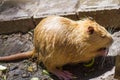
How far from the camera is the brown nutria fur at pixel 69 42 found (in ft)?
15.0

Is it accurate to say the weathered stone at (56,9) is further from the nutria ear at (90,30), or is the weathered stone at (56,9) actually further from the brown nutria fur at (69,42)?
the nutria ear at (90,30)

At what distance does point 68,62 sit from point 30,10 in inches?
48.9

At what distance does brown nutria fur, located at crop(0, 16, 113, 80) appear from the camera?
4.58 metres

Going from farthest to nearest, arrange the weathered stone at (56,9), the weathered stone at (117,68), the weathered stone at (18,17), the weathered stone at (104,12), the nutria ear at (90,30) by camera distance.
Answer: the weathered stone at (18,17) → the weathered stone at (56,9) → the weathered stone at (104,12) → the nutria ear at (90,30) → the weathered stone at (117,68)

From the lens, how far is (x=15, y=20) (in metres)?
5.55

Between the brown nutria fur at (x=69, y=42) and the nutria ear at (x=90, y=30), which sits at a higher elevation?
the nutria ear at (x=90, y=30)

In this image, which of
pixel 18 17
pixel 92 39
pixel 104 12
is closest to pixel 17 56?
pixel 18 17

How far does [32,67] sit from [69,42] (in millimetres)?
718

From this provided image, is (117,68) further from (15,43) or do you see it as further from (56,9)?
(15,43)

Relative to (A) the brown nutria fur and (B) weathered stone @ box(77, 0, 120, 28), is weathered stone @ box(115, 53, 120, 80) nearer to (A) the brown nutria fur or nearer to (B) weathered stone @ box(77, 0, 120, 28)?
(A) the brown nutria fur

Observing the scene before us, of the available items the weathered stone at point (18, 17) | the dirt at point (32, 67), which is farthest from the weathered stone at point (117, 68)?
the weathered stone at point (18, 17)

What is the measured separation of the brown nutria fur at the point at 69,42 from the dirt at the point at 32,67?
0.14 meters

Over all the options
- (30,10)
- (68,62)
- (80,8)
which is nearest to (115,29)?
(80,8)

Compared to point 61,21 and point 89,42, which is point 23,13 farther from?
point 89,42
